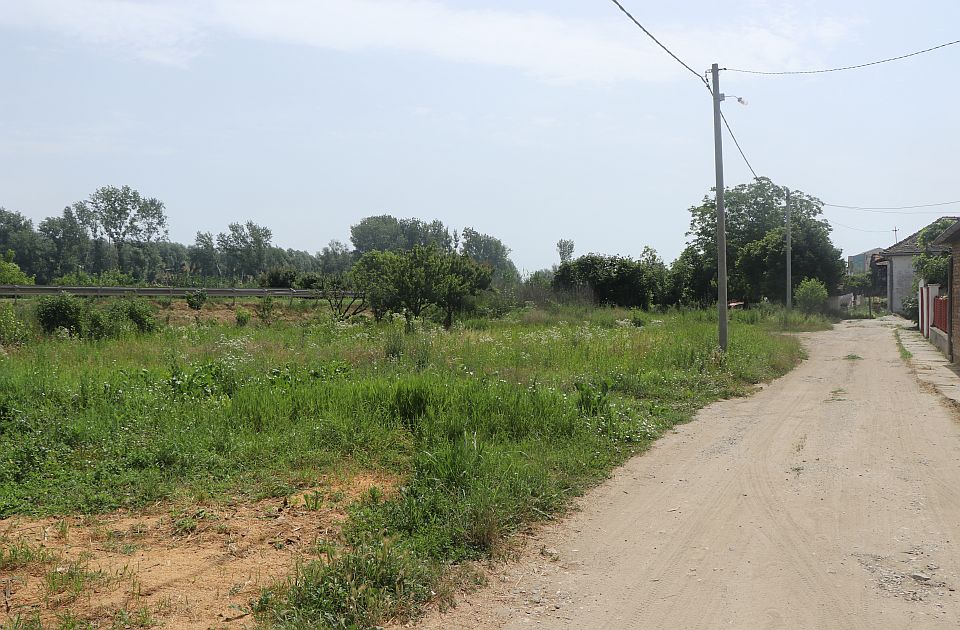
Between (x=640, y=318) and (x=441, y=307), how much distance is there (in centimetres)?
903

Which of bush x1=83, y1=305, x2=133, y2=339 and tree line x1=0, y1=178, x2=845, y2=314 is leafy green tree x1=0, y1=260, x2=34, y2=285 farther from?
bush x1=83, y1=305, x2=133, y2=339

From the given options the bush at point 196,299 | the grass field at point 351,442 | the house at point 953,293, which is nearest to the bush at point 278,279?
the bush at point 196,299

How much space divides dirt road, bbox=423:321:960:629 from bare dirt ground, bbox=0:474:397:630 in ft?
4.65

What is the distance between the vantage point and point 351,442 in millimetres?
7992

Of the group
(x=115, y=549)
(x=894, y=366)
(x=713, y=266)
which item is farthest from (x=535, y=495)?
(x=713, y=266)

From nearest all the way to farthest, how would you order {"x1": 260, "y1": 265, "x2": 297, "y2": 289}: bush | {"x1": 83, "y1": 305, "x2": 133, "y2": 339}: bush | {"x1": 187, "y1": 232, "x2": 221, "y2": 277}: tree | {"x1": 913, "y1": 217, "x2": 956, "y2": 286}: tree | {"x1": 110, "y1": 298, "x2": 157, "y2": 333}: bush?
{"x1": 83, "y1": 305, "x2": 133, "y2": 339}: bush, {"x1": 110, "y1": 298, "x2": 157, "y2": 333}: bush, {"x1": 913, "y1": 217, "x2": 956, "y2": 286}: tree, {"x1": 260, "y1": 265, "x2": 297, "y2": 289}: bush, {"x1": 187, "y1": 232, "x2": 221, "y2": 277}: tree

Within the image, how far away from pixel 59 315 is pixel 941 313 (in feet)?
89.0

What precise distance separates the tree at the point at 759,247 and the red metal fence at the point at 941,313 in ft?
67.6

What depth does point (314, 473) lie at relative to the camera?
707 centimetres

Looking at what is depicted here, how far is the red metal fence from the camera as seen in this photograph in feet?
65.8

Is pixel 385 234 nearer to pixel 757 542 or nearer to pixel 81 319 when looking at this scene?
pixel 81 319

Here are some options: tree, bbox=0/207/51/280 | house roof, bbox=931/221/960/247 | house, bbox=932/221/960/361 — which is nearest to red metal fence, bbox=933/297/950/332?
house, bbox=932/221/960/361

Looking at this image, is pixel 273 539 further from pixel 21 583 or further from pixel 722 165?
pixel 722 165

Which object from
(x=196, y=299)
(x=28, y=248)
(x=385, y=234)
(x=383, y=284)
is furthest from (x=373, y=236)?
(x=383, y=284)
